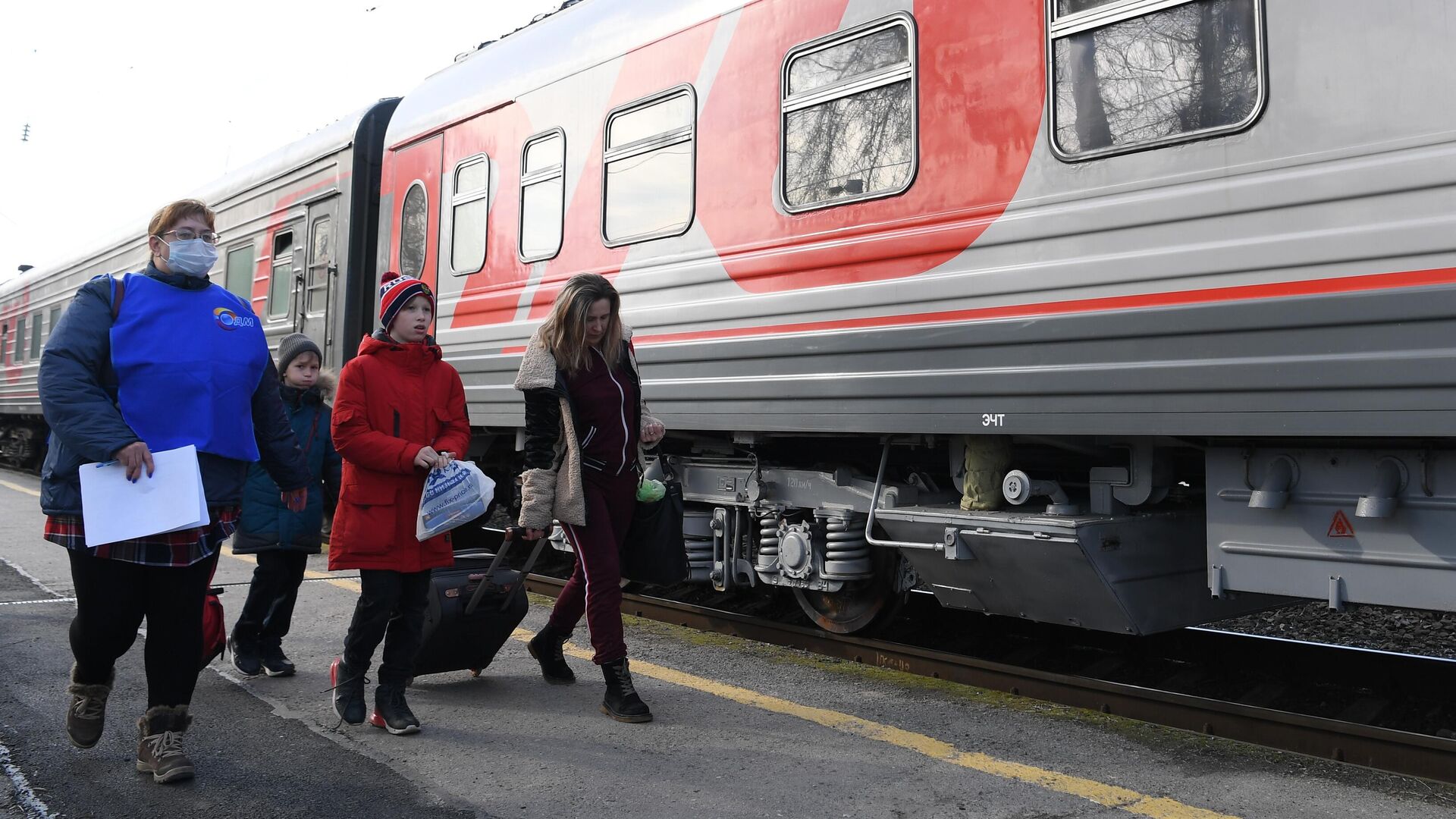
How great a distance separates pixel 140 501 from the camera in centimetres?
336

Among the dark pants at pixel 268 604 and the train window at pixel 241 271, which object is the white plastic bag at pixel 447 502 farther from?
the train window at pixel 241 271

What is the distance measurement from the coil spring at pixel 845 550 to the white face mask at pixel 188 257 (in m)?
2.91

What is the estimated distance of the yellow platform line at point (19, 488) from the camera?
1459cm

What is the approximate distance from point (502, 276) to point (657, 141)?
1.57 metres

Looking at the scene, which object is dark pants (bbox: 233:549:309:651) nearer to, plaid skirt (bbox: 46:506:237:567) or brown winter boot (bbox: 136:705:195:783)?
brown winter boot (bbox: 136:705:195:783)

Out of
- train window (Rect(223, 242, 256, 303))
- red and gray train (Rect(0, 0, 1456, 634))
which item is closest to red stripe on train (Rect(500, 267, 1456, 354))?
red and gray train (Rect(0, 0, 1456, 634))

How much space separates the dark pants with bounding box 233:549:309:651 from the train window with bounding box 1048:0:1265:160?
3.59 meters

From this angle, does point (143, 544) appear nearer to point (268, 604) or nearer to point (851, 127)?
point (268, 604)

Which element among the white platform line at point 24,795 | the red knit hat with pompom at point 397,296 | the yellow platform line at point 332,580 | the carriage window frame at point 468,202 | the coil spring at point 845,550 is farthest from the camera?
the carriage window frame at point 468,202

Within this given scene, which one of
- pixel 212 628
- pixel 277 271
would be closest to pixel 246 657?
pixel 212 628

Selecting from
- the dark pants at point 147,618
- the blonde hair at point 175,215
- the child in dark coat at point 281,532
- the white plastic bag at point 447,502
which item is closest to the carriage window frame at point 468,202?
the child in dark coat at point 281,532

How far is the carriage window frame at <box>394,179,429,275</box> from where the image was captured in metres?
7.75

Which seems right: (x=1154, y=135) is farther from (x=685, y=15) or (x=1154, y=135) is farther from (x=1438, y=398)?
(x=685, y=15)

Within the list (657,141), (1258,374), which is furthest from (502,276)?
Answer: (1258,374)
